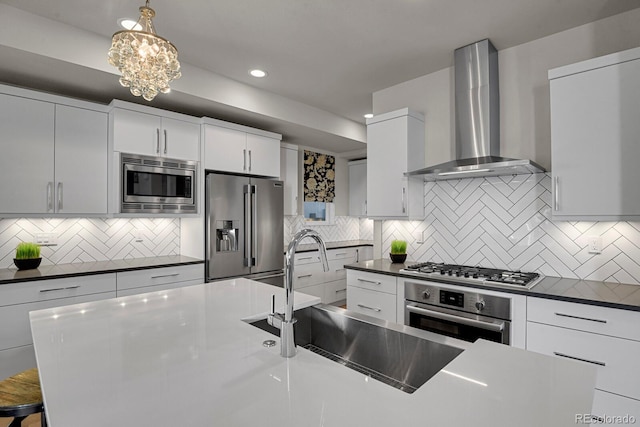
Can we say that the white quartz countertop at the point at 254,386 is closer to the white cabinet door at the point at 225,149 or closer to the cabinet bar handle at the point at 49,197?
the cabinet bar handle at the point at 49,197

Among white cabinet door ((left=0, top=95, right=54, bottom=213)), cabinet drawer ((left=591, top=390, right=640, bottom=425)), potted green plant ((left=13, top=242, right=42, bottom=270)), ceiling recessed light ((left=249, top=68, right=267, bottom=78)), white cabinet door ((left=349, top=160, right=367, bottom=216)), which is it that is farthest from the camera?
white cabinet door ((left=349, top=160, right=367, bottom=216))

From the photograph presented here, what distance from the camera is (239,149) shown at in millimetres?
3623

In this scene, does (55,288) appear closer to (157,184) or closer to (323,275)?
(157,184)

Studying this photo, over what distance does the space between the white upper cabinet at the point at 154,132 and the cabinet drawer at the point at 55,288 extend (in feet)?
3.61

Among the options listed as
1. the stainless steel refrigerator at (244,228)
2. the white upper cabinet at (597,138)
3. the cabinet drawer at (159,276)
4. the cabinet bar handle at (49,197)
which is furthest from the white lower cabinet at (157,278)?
the white upper cabinet at (597,138)

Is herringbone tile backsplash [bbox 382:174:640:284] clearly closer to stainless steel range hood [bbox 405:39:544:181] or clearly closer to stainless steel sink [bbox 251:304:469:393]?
stainless steel range hood [bbox 405:39:544:181]

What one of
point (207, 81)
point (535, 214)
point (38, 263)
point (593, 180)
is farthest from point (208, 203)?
point (593, 180)

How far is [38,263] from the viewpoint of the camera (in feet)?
8.94

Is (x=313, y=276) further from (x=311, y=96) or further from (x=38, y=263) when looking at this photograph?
(x=38, y=263)

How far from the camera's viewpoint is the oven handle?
210 cm

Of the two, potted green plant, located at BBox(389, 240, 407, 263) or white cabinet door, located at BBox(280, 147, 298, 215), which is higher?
white cabinet door, located at BBox(280, 147, 298, 215)

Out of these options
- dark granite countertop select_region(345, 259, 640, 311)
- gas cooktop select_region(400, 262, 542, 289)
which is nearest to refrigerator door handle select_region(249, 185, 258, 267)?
gas cooktop select_region(400, 262, 542, 289)

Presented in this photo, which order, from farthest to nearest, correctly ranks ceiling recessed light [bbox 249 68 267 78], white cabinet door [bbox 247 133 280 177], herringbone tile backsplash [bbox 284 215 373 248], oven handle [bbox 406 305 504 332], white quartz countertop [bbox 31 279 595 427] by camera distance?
herringbone tile backsplash [bbox 284 215 373 248], white cabinet door [bbox 247 133 280 177], ceiling recessed light [bbox 249 68 267 78], oven handle [bbox 406 305 504 332], white quartz countertop [bbox 31 279 595 427]

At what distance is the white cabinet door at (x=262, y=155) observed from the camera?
3734mm
